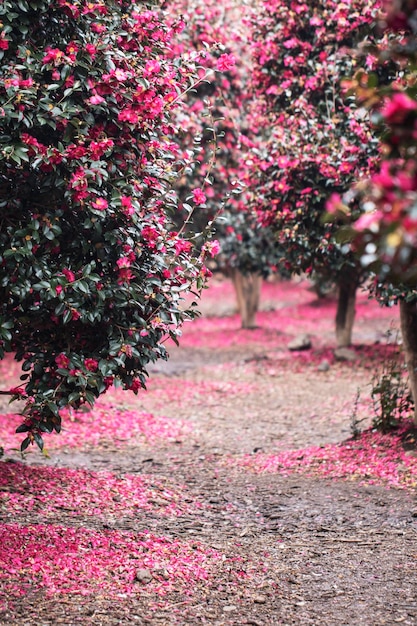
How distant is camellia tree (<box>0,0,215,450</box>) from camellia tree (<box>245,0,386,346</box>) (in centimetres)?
434

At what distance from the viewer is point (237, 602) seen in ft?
18.8

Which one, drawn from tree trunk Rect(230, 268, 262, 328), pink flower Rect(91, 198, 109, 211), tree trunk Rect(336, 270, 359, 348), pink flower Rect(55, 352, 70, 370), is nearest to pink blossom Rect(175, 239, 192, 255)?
pink flower Rect(91, 198, 109, 211)

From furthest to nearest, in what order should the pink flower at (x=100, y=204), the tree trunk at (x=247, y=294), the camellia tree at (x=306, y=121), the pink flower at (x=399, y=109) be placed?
the tree trunk at (x=247, y=294) < the camellia tree at (x=306, y=121) < the pink flower at (x=100, y=204) < the pink flower at (x=399, y=109)

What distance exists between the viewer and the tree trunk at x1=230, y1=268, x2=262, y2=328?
2303 cm

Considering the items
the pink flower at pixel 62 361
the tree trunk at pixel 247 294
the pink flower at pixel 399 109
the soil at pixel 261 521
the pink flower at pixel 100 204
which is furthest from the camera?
the tree trunk at pixel 247 294

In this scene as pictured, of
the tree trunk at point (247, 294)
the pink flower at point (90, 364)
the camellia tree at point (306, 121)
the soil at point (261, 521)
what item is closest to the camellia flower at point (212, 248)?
the pink flower at point (90, 364)

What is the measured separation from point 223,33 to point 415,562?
12502 mm

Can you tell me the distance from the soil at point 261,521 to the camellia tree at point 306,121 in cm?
244

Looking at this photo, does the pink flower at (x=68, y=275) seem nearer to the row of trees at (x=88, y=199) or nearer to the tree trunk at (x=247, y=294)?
the row of trees at (x=88, y=199)

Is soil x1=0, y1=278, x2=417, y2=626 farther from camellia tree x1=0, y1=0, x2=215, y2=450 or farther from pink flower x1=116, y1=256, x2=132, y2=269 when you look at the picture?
pink flower x1=116, y1=256, x2=132, y2=269

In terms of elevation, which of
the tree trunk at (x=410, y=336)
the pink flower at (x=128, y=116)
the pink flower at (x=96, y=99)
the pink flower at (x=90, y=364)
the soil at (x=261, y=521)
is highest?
the pink flower at (x=96, y=99)

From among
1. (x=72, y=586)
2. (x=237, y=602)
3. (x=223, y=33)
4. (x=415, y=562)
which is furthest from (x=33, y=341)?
(x=223, y=33)

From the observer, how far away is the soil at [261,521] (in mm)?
5500

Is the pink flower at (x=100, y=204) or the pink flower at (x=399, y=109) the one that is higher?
the pink flower at (x=100, y=204)
